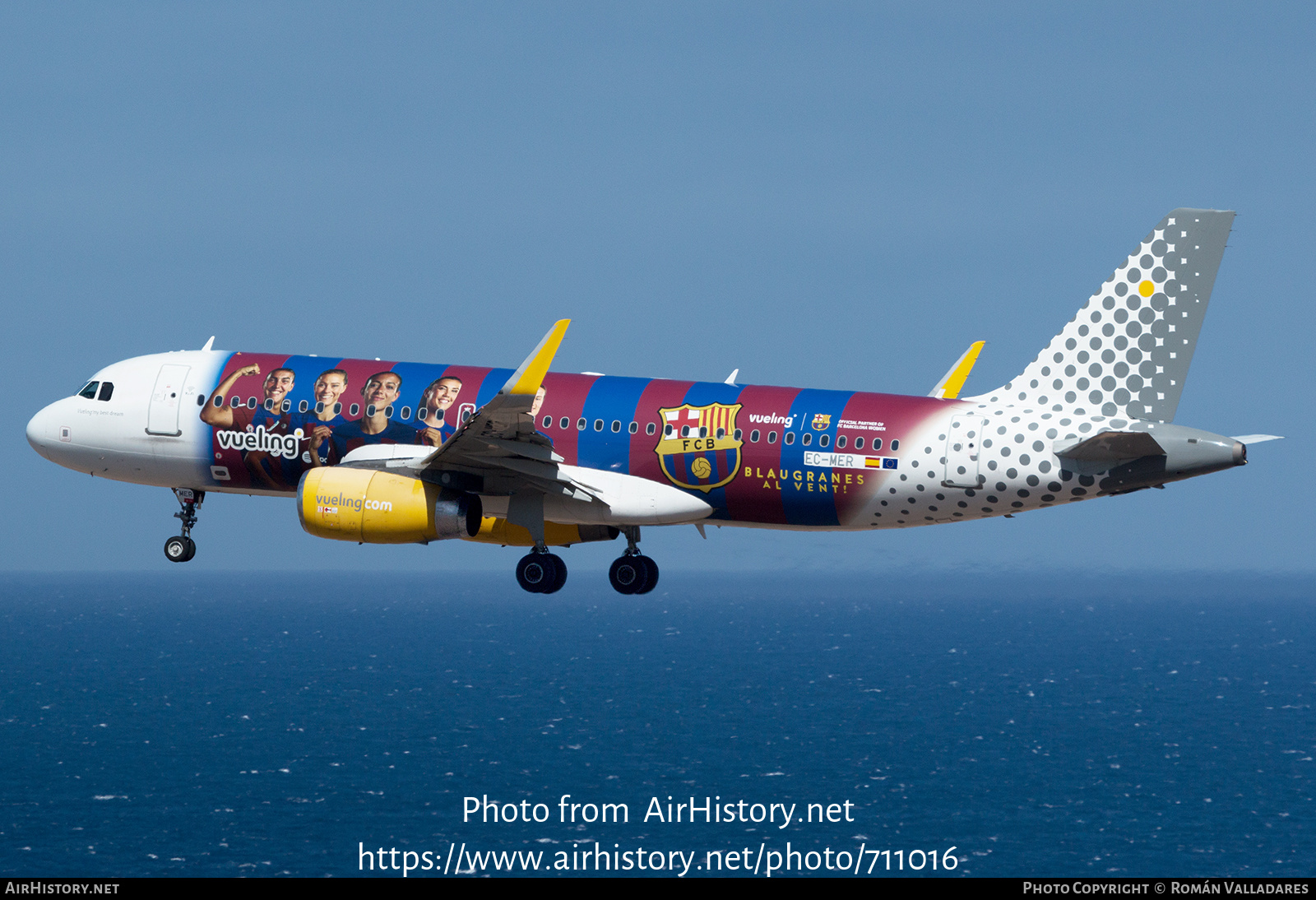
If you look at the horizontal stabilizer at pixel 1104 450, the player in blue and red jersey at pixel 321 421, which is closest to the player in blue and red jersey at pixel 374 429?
the player in blue and red jersey at pixel 321 421

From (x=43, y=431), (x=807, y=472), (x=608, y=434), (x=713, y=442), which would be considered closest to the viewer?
(x=807, y=472)

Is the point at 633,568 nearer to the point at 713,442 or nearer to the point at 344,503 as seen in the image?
the point at 713,442

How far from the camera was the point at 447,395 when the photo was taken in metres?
40.9

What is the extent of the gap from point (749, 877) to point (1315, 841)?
70.9 metres

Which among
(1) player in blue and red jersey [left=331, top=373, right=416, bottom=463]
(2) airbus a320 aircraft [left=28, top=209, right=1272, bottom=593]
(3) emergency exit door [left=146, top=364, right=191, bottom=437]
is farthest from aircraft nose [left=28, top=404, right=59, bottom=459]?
(1) player in blue and red jersey [left=331, top=373, right=416, bottom=463]

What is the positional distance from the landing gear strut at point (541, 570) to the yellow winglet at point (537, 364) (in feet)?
21.4

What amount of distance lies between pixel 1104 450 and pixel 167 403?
26.9m

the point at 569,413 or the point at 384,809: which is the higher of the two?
the point at 569,413

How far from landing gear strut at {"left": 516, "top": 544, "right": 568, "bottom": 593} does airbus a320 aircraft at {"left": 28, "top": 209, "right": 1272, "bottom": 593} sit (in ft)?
0.19

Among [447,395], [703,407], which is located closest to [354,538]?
[447,395]

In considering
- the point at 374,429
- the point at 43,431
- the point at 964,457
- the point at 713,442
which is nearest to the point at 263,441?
the point at 374,429

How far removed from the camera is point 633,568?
42.1 metres

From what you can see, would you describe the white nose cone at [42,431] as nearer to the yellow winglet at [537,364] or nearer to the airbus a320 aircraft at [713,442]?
the airbus a320 aircraft at [713,442]
